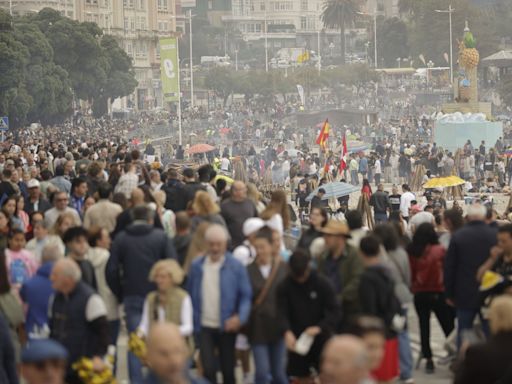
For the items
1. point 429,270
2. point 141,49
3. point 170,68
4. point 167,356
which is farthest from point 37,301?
point 141,49

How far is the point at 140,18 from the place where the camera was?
137 metres

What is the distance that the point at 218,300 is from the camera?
9.85 meters

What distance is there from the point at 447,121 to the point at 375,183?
13.7 m

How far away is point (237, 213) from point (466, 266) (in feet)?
8.59

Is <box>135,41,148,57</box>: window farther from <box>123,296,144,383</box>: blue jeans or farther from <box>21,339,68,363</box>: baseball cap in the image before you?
<box>21,339,68,363</box>: baseball cap

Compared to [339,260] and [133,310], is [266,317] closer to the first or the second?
Answer: [339,260]

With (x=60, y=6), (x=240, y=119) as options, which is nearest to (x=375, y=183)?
(x=240, y=119)

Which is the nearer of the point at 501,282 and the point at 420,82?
the point at 501,282

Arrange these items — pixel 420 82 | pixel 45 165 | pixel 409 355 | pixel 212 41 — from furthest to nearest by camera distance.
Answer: pixel 212 41
pixel 420 82
pixel 45 165
pixel 409 355

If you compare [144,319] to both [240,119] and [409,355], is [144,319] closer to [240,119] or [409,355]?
[409,355]

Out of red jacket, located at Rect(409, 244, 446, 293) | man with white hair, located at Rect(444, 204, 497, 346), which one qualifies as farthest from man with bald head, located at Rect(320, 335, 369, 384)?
red jacket, located at Rect(409, 244, 446, 293)

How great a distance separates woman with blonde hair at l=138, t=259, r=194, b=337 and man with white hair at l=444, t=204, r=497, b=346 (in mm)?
2275

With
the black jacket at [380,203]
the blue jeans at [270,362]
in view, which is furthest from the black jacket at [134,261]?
the black jacket at [380,203]

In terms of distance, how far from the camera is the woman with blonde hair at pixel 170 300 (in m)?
9.29
